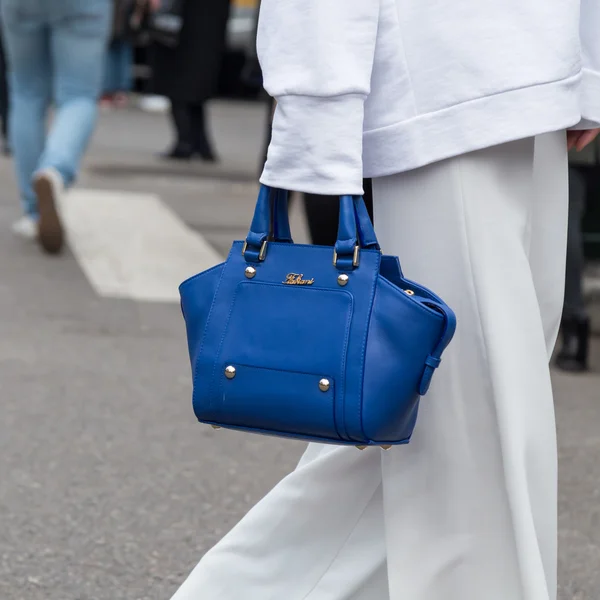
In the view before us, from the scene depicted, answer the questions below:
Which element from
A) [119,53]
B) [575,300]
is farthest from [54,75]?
[119,53]

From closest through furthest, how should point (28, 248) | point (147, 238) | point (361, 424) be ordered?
point (361, 424) < point (28, 248) < point (147, 238)

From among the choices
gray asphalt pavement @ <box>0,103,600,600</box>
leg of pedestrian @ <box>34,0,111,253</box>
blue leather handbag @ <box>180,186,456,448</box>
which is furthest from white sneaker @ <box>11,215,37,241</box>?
blue leather handbag @ <box>180,186,456,448</box>

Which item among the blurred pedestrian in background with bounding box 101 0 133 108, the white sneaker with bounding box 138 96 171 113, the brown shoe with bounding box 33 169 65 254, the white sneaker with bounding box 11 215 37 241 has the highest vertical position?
the brown shoe with bounding box 33 169 65 254

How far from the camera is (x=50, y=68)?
677cm

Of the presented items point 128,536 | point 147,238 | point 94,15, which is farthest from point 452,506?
point 147,238

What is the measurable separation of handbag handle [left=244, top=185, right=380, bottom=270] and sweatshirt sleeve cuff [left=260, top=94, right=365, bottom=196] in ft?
0.09

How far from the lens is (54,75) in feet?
21.7

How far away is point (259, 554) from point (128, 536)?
2.93ft

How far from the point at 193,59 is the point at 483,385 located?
925 cm

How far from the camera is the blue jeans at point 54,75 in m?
6.36

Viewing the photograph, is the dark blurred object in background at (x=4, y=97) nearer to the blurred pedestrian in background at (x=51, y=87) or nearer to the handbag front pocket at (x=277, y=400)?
the blurred pedestrian in background at (x=51, y=87)

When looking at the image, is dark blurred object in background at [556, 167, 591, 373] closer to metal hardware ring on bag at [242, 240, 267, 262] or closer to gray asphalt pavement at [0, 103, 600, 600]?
gray asphalt pavement at [0, 103, 600, 600]

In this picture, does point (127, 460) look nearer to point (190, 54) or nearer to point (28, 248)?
point (28, 248)

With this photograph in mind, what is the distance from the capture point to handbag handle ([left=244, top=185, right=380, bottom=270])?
1.86 m
